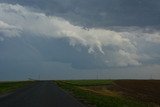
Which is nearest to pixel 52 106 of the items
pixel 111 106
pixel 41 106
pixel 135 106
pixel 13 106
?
pixel 41 106

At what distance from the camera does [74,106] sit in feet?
97.3

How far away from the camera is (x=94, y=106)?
3120 cm

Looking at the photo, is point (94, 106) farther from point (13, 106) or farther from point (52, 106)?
point (13, 106)

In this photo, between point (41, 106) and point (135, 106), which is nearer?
point (41, 106)

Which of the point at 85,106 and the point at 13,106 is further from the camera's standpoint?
the point at 85,106

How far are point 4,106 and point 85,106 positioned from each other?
6040mm

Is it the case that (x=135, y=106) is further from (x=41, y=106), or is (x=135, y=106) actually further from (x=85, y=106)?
(x=41, y=106)

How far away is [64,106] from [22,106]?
9.76 ft

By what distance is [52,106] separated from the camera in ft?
94.4

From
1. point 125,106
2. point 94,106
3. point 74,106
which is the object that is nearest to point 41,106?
point 74,106

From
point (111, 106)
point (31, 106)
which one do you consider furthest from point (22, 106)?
point (111, 106)

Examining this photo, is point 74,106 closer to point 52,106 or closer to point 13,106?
point 52,106

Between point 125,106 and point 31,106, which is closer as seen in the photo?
point 31,106

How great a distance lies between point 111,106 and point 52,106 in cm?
475
